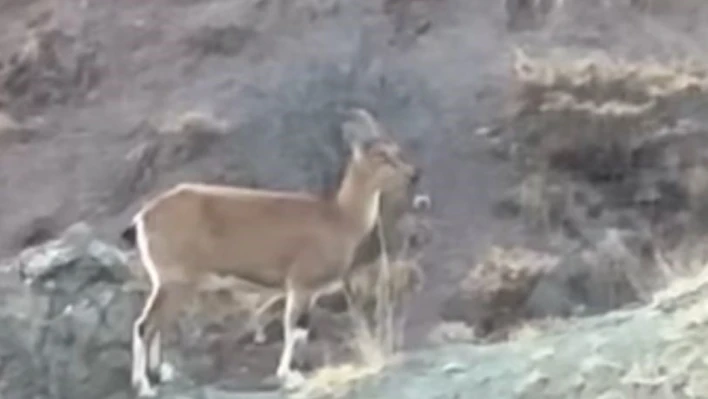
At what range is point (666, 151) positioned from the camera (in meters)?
Result: 2.93

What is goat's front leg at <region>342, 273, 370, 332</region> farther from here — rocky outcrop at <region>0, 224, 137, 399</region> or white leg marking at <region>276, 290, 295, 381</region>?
rocky outcrop at <region>0, 224, 137, 399</region>

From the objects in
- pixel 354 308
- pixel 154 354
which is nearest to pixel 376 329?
pixel 354 308

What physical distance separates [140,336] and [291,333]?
0.24 metres

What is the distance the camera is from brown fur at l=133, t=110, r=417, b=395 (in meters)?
2.62

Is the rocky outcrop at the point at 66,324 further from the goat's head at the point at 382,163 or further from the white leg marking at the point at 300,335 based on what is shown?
the goat's head at the point at 382,163

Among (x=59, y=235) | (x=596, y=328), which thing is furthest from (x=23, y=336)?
(x=596, y=328)

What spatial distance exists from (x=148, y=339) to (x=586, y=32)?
102 centimetres

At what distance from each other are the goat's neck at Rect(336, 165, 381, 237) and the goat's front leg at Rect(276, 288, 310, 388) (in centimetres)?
15

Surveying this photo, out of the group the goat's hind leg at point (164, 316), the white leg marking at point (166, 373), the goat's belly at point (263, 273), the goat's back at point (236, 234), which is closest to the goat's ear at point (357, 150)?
the goat's back at point (236, 234)

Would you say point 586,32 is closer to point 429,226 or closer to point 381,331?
point 429,226

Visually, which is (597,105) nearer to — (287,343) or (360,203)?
(360,203)

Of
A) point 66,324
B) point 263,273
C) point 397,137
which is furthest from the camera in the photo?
point 397,137

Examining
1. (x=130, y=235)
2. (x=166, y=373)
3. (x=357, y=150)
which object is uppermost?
(x=357, y=150)

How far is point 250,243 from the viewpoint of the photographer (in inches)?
103
